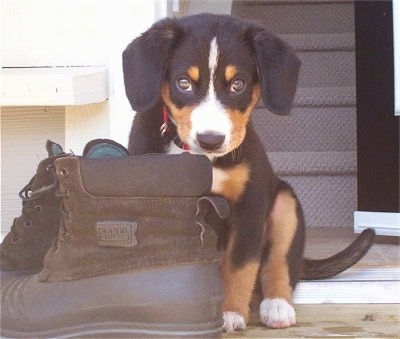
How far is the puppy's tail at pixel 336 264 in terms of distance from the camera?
2307 millimetres

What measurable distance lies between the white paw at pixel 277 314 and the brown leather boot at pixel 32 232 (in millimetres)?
571

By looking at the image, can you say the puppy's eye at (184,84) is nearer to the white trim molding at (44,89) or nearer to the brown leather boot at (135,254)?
the brown leather boot at (135,254)

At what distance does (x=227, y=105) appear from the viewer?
1.85 meters

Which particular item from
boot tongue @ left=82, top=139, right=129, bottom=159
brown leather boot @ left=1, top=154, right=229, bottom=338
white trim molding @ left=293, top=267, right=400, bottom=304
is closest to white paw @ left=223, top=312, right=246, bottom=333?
brown leather boot @ left=1, top=154, right=229, bottom=338

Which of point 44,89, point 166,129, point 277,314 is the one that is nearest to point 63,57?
point 44,89

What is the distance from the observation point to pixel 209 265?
1618mm

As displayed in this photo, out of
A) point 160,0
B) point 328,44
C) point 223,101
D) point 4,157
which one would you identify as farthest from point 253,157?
point 328,44

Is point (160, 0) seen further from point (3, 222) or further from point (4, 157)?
point (3, 222)

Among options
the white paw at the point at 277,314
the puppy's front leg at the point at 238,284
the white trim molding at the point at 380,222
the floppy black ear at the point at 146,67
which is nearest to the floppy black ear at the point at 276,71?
the floppy black ear at the point at 146,67

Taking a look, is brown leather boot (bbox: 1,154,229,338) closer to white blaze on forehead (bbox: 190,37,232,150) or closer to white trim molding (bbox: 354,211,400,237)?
white blaze on forehead (bbox: 190,37,232,150)

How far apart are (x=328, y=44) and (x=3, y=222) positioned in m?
2.31

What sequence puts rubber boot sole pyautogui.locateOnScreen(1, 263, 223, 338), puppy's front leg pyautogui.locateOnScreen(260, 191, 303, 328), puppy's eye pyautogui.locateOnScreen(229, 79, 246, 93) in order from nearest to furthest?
rubber boot sole pyautogui.locateOnScreen(1, 263, 223, 338) → puppy's eye pyautogui.locateOnScreen(229, 79, 246, 93) → puppy's front leg pyautogui.locateOnScreen(260, 191, 303, 328)

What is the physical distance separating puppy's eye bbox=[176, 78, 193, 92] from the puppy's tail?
0.75 metres

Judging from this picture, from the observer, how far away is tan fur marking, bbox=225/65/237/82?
187cm
